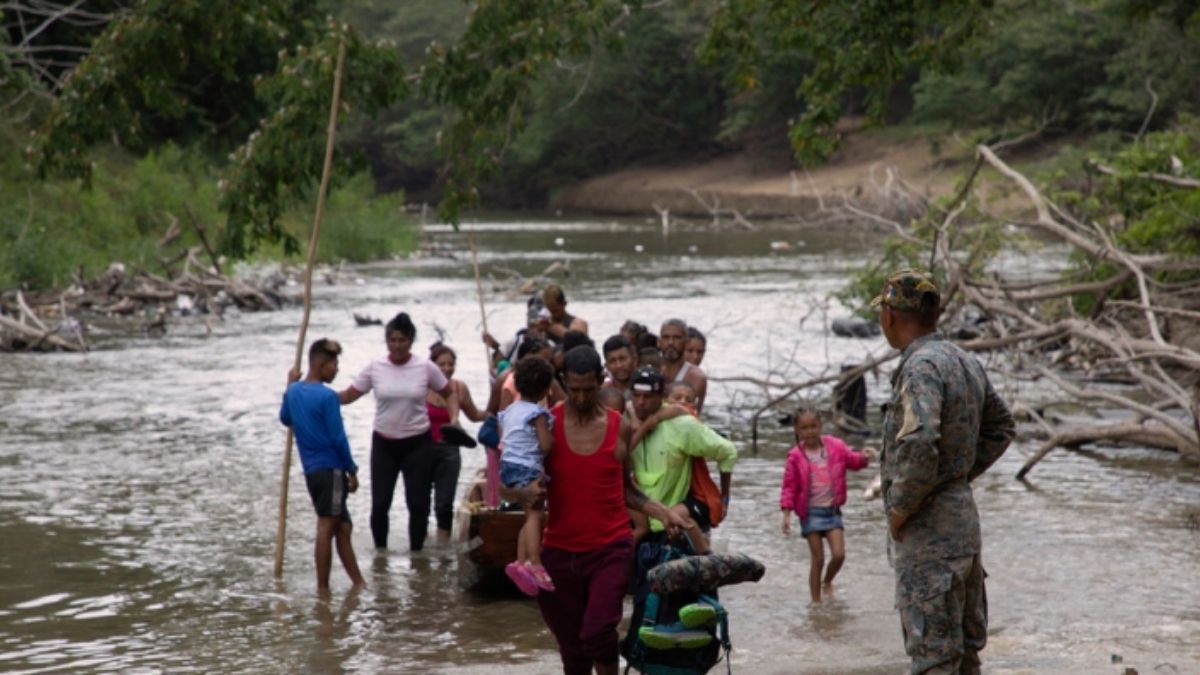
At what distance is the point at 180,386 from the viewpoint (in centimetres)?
2208

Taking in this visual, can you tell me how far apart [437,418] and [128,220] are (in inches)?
1037

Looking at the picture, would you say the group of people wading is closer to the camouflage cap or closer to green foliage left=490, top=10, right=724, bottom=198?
the camouflage cap

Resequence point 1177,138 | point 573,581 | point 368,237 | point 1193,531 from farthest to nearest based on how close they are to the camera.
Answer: point 368,237, point 1177,138, point 1193,531, point 573,581

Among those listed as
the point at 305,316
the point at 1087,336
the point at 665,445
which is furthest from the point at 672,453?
the point at 1087,336

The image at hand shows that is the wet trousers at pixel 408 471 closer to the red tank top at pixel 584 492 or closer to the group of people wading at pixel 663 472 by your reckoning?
the group of people wading at pixel 663 472

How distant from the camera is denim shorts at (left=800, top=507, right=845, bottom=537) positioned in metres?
9.90

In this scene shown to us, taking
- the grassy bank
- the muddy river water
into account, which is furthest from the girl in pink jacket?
the grassy bank

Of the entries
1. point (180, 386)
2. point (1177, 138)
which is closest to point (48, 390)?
point (180, 386)

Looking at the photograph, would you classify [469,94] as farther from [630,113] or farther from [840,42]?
[630,113]

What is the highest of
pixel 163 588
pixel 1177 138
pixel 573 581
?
pixel 1177 138

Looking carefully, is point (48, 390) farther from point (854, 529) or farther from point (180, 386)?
point (854, 529)

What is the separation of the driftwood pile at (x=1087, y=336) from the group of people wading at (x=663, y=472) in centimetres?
Answer: 454

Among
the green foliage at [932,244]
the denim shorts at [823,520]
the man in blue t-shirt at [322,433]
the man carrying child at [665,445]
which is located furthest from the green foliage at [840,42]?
the man carrying child at [665,445]

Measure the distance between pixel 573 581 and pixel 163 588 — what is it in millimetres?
4833
